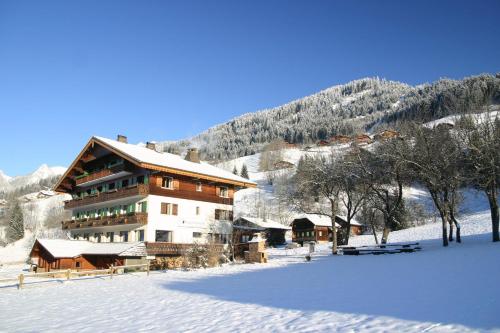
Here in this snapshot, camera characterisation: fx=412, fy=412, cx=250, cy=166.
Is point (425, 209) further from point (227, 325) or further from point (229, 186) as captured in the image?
point (227, 325)

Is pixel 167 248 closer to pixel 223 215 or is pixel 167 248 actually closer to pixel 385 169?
pixel 223 215

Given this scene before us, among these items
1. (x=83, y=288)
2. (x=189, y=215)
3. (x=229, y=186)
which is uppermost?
(x=229, y=186)

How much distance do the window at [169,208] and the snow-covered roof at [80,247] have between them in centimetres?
417

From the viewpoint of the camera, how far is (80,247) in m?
43.5

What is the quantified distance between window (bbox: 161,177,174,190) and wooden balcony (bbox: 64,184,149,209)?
2074 millimetres

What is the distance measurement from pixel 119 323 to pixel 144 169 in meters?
29.5

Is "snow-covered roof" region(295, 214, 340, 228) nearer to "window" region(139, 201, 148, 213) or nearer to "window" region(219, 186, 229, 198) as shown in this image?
"window" region(219, 186, 229, 198)

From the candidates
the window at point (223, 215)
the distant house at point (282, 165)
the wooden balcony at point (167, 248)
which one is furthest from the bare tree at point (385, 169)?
the distant house at point (282, 165)

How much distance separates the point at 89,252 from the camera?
136 ft

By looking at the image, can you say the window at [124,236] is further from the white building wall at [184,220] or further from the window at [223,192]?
the window at [223,192]

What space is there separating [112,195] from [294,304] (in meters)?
34.1

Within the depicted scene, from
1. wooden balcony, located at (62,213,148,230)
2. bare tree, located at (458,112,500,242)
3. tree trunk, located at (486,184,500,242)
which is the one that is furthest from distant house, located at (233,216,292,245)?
tree trunk, located at (486,184,500,242)

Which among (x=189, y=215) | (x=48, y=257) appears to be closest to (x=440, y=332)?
(x=189, y=215)

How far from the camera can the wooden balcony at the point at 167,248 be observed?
37750 millimetres
